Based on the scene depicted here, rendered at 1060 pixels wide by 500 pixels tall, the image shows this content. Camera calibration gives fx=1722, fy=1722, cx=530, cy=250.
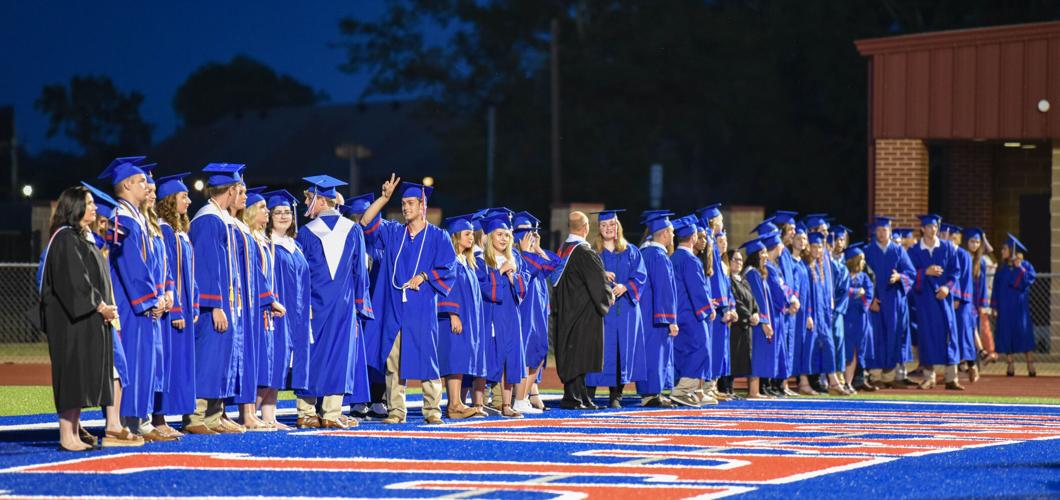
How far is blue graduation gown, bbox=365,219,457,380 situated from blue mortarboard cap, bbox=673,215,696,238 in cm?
390

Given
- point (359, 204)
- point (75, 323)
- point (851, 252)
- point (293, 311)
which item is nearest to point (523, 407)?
point (359, 204)

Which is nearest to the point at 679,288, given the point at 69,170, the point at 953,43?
the point at 953,43

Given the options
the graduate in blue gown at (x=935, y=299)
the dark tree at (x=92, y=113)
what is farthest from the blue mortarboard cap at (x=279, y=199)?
the dark tree at (x=92, y=113)

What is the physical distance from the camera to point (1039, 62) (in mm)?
26391

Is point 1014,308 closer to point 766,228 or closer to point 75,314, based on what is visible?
point 766,228

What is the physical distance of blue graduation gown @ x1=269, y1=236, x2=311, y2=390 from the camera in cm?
1288

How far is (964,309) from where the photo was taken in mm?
21328

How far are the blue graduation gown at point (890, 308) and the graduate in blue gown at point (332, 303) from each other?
9.03 meters

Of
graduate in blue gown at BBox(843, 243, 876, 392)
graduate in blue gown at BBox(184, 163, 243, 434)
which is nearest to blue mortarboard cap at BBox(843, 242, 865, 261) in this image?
graduate in blue gown at BBox(843, 243, 876, 392)

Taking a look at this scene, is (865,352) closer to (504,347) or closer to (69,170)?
(504,347)

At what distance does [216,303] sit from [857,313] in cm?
1030

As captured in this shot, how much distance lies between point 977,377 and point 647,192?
30.7 metres

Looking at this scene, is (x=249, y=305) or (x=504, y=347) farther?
(x=504, y=347)

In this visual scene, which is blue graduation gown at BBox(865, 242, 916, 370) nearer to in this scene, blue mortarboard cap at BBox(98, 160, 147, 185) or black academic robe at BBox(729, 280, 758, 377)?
black academic robe at BBox(729, 280, 758, 377)
